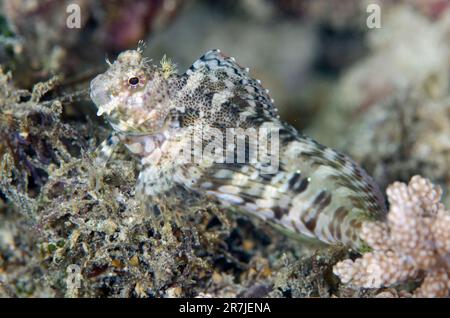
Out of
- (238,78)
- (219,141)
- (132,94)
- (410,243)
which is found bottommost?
(410,243)

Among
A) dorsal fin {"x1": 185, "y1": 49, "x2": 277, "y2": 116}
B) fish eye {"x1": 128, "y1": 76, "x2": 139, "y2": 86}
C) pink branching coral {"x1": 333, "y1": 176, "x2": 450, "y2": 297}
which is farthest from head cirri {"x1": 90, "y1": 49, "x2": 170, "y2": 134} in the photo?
pink branching coral {"x1": 333, "y1": 176, "x2": 450, "y2": 297}

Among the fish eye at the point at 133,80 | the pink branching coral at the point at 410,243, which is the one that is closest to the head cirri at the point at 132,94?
the fish eye at the point at 133,80

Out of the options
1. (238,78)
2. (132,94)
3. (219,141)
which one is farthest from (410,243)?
(132,94)

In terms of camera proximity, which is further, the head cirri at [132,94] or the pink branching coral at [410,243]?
the head cirri at [132,94]

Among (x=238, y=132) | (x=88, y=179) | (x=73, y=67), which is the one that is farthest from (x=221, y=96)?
(x=73, y=67)

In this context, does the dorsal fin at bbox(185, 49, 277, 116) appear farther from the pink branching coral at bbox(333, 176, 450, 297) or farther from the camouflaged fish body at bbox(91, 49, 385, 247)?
the pink branching coral at bbox(333, 176, 450, 297)

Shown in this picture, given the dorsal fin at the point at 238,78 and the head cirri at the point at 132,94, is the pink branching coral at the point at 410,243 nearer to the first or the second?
the dorsal fin at the point at 238,78

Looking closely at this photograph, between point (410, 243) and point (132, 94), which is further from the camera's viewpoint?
point (132, 94)

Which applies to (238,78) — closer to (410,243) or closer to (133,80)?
(133,80)
